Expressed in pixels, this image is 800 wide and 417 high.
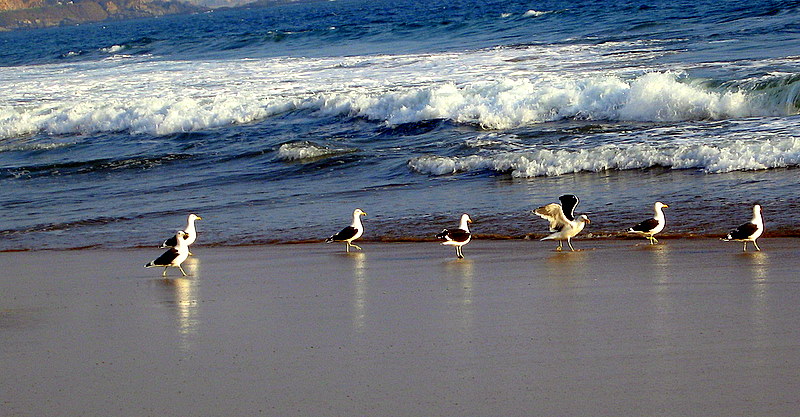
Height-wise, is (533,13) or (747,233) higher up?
(533,13)

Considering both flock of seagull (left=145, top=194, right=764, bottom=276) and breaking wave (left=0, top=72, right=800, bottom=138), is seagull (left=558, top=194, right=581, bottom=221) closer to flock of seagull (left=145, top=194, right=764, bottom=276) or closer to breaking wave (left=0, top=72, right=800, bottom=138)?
flock of seagull (left=145, top=194, right=764, bottom=276)

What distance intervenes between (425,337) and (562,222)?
3.48 metres

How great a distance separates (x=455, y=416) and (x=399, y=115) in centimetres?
1609

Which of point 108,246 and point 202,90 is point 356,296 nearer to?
point 108,246

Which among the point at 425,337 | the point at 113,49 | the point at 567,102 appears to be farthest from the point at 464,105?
the point at 113,49

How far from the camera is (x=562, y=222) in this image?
9.02 metres

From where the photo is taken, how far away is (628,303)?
6445 mm

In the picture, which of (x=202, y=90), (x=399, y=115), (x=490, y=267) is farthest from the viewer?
(x=202, y=90)

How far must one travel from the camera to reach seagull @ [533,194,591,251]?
8953 mm

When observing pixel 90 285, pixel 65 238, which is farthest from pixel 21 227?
pixel 90 285

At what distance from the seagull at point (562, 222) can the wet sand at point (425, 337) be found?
0.29 metres

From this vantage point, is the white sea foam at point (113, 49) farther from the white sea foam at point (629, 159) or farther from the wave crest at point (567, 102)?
the white sea foam at point (629, 159)

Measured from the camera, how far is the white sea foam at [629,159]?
12227 millimetres

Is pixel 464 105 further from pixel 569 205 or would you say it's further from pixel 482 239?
pixel 569 205
